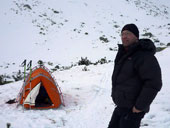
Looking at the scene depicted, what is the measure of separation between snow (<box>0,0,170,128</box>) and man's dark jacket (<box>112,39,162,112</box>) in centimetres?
211

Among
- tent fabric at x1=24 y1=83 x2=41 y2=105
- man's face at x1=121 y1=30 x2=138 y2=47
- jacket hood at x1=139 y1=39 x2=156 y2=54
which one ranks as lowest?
tent fabric at x1=24 y1=83 x2=41 y2=105

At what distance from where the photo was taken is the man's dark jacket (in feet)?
6.00

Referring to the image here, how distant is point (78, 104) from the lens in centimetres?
558

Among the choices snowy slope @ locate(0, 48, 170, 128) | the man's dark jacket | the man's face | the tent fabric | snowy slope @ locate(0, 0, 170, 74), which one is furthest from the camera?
snowy slope @ locate(0, 0, 170, 74)

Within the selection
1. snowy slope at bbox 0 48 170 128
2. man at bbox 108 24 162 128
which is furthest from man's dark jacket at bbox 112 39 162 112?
snowy slope at bbox 0 48 170 128

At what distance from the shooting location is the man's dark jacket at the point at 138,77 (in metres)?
1.83

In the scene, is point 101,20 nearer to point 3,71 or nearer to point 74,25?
point 74,25

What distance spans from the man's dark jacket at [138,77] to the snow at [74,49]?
2.11 meters

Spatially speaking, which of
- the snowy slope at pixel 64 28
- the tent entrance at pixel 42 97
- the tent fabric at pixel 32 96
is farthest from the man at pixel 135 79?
the snowy slope at pixel 64 28

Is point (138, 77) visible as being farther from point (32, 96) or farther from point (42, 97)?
point (42, 97)

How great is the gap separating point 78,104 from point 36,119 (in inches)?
69.7

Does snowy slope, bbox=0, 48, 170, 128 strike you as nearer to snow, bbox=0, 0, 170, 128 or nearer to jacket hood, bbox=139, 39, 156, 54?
snow, bbox=0, 0, 170, 128

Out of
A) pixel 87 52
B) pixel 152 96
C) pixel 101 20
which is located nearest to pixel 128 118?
pixel 152 96

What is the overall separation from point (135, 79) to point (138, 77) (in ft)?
0.15
